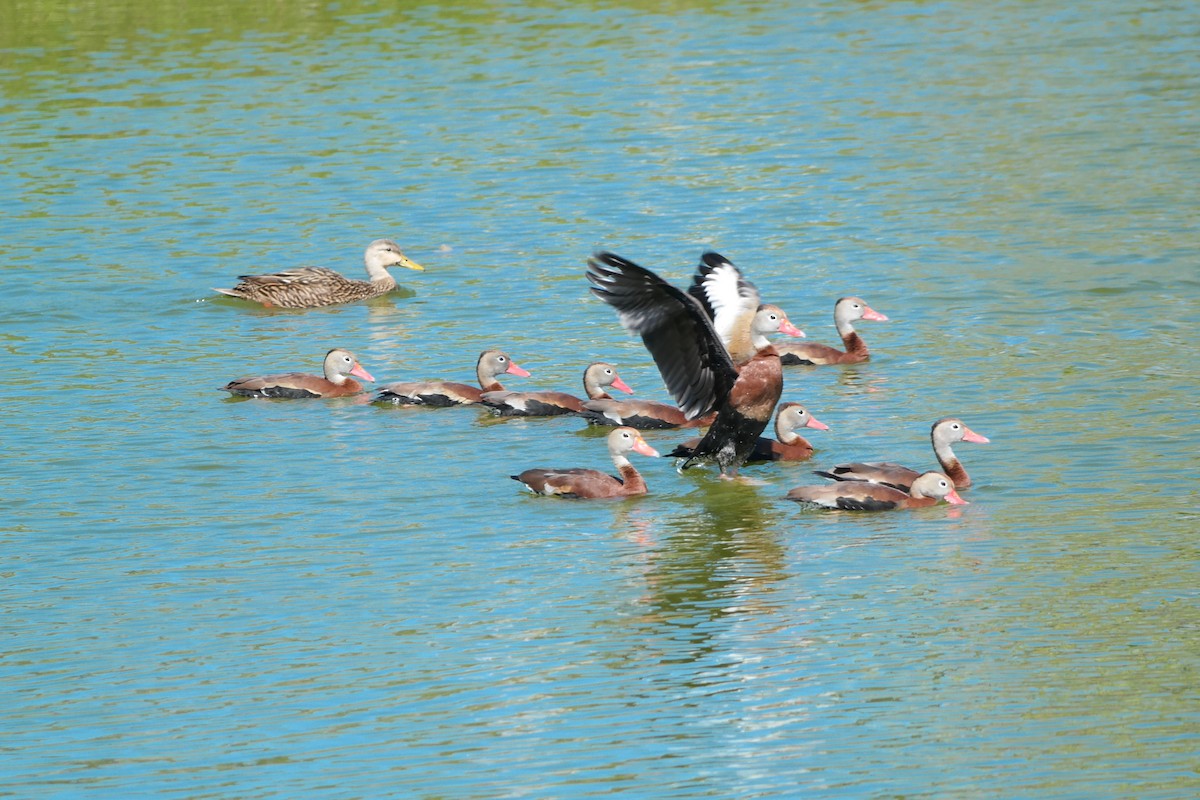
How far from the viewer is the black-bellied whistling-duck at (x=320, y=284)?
62.4 ft

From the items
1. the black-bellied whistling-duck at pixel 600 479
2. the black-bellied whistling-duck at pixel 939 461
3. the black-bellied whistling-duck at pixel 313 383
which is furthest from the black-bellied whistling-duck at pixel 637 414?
the black-bellied whistling-duck at pixel 313 383

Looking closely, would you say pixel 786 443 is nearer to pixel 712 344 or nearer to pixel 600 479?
pixel 712 344

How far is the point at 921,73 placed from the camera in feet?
96.4

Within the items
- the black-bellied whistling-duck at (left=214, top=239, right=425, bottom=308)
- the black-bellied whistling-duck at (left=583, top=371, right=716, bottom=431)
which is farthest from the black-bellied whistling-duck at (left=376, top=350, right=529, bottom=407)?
the black-bellied whistling-duck at (left=214, top=239, right=425, bottom=308)

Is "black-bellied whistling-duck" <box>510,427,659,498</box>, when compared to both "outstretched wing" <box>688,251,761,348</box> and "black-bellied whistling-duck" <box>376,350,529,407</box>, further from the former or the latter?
"black-bellied whistling-duck" <box>376,350,529,407</box>

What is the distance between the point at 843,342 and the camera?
1664 cm

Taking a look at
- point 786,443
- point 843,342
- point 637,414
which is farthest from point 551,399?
point 843,342

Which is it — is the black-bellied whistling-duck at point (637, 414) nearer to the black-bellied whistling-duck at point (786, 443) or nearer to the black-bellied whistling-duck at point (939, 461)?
the black-bellied whistling-duck at point (786, 443)

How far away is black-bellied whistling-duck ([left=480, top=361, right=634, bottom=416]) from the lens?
1483cm

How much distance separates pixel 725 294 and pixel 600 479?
201 cm

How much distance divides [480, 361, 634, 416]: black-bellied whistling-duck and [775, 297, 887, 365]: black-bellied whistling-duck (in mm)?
1829

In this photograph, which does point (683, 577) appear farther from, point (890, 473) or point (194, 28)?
point (194, 28)

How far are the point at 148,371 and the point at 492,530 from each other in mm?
5947

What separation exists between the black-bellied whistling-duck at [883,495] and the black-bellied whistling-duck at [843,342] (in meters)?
4.20
